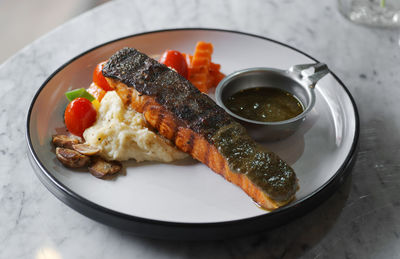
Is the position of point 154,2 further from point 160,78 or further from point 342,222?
point 342,222

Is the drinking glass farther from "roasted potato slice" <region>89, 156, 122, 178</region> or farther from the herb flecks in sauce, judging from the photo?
"roasted potato slice" <region>89, 156, 122, 178</region>

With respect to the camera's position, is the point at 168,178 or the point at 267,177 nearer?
the point at 267,177

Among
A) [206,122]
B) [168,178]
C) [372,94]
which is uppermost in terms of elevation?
[206,122]

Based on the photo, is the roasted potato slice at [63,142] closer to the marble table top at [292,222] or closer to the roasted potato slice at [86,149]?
the roasted potato slice at [86,149]

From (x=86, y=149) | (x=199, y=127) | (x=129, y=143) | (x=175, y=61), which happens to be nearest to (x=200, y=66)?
(x=175, y=61)

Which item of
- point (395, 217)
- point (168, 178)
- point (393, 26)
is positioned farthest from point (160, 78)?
point (393, 26)

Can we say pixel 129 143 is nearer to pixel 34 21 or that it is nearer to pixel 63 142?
pixel 63 142

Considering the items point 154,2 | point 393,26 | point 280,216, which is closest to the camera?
point 280,216

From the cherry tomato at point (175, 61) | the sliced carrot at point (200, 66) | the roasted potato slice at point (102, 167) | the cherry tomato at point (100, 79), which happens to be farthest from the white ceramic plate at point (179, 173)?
the sliced carrot at point (200, 66)
